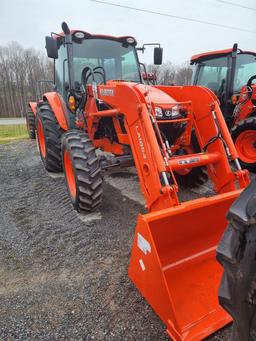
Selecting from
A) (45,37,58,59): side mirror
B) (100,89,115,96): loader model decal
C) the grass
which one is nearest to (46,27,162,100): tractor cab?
(45,37,58,59): side mirror

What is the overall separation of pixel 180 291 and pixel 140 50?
4202mm

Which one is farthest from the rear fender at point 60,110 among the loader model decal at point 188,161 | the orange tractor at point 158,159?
the loader model decal at point 188,161

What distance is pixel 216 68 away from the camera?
663cm

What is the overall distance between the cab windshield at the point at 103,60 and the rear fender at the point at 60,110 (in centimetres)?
25

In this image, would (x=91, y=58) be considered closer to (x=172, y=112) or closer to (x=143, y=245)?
(x=172, y=112)

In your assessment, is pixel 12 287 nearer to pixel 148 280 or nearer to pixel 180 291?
pixel 148 280

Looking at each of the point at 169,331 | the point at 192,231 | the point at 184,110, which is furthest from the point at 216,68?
the point at 169,331

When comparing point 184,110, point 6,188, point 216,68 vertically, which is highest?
point 216,68

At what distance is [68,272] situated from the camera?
2670 mm

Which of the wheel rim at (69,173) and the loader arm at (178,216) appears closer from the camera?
the loader arm at (178,216)

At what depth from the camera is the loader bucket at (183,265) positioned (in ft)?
5.94

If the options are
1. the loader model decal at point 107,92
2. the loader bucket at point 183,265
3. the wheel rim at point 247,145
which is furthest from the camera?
the wheel rim at point 247,145

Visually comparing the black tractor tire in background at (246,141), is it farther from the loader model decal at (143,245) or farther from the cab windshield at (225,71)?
the loader model decal at (143,245)

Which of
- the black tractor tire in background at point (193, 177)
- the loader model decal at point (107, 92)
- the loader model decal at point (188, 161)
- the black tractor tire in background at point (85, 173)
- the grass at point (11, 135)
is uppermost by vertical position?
the loader model decal at point (107, 92)
